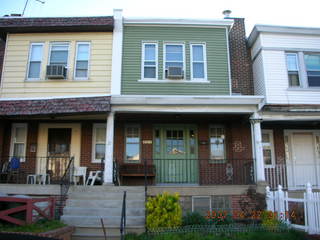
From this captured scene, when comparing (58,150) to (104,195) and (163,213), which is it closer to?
(104,195)

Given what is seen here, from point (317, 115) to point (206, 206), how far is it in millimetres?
5314

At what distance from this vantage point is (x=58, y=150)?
11539mm

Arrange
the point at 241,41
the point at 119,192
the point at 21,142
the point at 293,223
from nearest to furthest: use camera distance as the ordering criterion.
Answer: the point at 293,223, the point at 119,192, the point at 21,142, the point at 241,41

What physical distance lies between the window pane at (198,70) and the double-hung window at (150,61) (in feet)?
4.93

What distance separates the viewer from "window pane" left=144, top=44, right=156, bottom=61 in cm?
1138

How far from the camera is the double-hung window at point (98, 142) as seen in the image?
11.4 metres

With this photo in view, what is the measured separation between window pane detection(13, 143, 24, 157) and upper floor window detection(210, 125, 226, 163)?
7.55 metres

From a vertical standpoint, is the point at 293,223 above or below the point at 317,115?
below

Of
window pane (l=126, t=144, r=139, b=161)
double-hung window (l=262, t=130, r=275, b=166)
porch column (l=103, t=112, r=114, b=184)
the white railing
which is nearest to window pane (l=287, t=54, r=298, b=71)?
double-hung window (l=262, t=130, r=275, b=166)

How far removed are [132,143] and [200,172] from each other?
Answer: 2922 mm

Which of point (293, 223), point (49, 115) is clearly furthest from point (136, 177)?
point (293, 223)

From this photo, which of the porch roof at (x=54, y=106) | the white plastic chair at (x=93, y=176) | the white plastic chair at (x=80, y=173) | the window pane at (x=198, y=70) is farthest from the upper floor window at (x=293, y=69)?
the white plastic chair at (x=80, y=173)

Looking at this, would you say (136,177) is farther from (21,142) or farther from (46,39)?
(46,39)

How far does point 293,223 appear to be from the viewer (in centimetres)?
828
